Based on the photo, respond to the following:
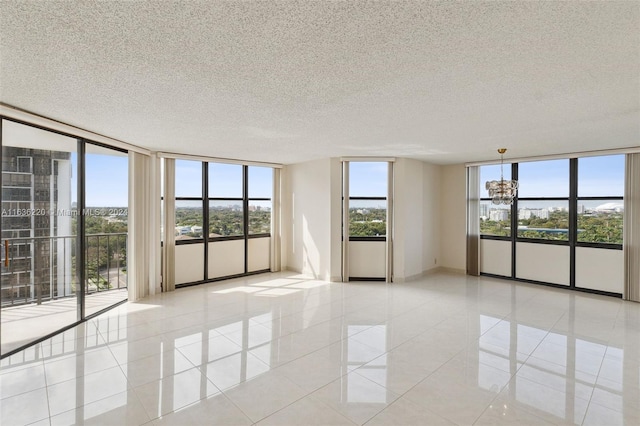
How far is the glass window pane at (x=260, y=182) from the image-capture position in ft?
24.2

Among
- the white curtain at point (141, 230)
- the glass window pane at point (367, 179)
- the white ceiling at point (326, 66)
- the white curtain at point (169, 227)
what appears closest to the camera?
the white ceiling at point (326, 66)

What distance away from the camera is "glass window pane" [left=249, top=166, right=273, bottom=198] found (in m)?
7.37

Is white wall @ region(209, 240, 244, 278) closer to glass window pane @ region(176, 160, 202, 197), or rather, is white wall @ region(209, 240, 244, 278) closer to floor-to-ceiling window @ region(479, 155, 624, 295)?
glass window pane @ region(176, 160, 202, 197)

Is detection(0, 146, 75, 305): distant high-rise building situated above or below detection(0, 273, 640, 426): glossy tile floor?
above

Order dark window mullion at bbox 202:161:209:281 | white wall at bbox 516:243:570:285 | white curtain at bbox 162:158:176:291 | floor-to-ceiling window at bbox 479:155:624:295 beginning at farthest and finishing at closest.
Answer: dark window mullion at bbox 202:161:209:281 → white wall at bbox 516:243:570:285 → white curtain at bbox 162:158:176:291 → floor-to-ceiling window at bbox 479:155:624:295

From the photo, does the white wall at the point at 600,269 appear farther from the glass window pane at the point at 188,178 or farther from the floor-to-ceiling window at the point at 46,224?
the floor-to-ceiling window at the point at 46,224

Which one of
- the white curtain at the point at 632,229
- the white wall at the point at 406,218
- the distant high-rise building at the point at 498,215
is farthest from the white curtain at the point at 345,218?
the white curtain at the point at 632,229

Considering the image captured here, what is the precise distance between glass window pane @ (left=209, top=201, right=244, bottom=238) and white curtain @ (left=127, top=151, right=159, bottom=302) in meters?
1.23

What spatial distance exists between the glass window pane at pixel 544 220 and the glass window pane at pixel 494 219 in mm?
247

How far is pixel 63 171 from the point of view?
444 cm

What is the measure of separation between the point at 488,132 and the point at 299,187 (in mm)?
4229

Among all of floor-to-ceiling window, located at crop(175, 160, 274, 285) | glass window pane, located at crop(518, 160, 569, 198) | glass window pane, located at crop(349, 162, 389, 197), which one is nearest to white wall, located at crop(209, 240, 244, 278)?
floor-to-ceiling window, located at crop(175, 160, 274, 285)

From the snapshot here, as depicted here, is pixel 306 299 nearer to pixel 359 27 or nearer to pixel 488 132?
pixel 488 132

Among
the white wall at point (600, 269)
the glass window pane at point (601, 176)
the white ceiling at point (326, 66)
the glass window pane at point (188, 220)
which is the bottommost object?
the white wall at point (600, 269)
